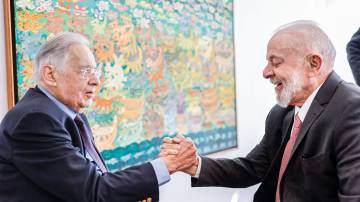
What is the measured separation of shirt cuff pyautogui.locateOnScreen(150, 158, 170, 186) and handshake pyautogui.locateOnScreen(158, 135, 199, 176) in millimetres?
102

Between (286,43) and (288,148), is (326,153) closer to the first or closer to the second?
(288,148)

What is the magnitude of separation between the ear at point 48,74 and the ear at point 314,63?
37.8 inches

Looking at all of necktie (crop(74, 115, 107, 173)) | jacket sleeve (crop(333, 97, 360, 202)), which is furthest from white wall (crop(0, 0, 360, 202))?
jacket sleeve (crop(333, 97, 360, 202))

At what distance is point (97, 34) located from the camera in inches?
80.3

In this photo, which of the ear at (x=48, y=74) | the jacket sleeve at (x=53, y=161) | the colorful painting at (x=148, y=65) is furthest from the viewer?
the colorful painting at (x=148, y=65)

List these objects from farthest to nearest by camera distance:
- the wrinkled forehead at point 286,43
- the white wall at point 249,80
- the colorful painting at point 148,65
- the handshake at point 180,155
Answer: the white wall at point 249,80 < the colorful painting at point 148,65 < the handshake at point 180,155 < the wrinkled forehead at point 286,43

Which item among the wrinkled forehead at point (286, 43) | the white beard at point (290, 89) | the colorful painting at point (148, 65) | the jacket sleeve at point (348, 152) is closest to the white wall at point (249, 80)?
the colorful painting at point (148, 65)

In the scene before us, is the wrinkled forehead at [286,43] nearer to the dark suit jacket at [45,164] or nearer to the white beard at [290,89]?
the white beard at [290,89]

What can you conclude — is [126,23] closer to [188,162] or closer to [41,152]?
[188,162]

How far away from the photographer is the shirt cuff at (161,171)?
1.42m

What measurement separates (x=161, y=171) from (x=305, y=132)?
55 centimetres

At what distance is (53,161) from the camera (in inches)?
48.3

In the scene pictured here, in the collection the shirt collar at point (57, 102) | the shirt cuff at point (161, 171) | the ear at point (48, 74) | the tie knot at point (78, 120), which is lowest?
the shirt cuff at point (161, 171)

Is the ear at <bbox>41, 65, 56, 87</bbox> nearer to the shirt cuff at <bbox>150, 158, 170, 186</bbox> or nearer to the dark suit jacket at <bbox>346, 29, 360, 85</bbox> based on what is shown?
the shirt cuff at <bbox>150, 158, 170, 186</bbox>
